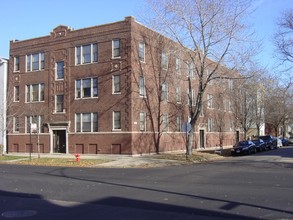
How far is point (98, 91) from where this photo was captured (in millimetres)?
35188

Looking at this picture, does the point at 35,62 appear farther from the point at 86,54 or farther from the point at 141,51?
the point at 141,51

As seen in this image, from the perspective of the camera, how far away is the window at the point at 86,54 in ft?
117

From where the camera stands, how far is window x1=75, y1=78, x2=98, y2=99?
3556 centimetres

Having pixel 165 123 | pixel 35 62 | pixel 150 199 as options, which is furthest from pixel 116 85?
pixel 150 199

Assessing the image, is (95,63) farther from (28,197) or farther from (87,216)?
(87,216)

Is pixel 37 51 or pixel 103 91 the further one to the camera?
pixel 37 51

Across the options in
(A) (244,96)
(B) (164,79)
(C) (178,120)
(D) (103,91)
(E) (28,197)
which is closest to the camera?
(E) (28,197)

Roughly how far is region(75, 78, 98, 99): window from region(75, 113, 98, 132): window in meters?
1.77

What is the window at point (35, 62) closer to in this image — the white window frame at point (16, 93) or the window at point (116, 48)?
the white window frame at point (16, 93)

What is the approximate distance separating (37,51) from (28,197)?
30.3 meters

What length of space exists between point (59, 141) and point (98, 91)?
6.98 metres

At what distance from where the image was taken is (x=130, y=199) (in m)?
11.0

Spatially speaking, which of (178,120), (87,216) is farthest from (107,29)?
(87,216)

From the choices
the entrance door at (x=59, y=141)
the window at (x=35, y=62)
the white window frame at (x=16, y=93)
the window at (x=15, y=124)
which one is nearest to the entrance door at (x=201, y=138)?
the entrance door at (x=59, y=141)
